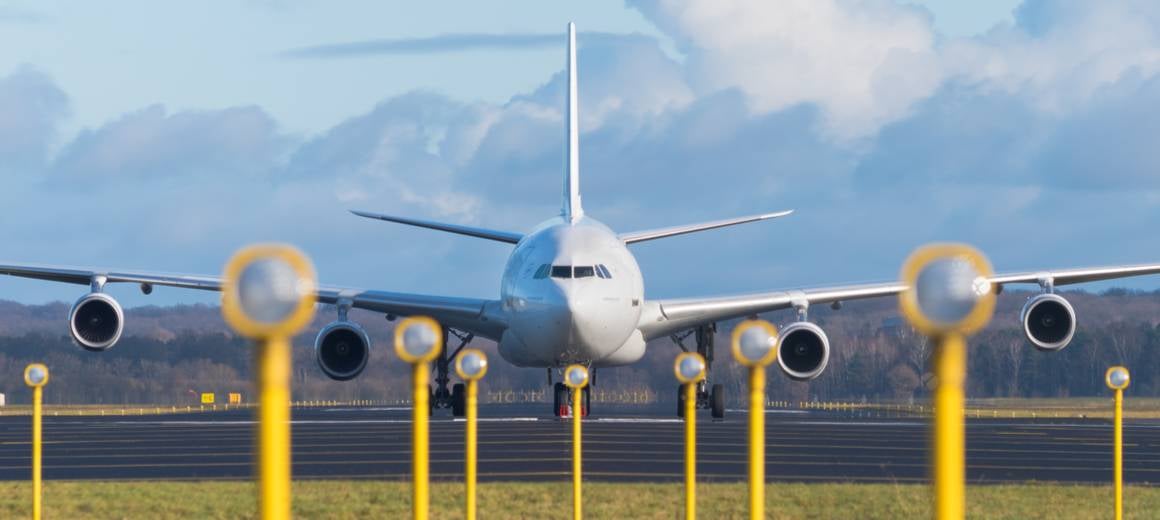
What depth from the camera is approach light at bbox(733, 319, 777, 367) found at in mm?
8766

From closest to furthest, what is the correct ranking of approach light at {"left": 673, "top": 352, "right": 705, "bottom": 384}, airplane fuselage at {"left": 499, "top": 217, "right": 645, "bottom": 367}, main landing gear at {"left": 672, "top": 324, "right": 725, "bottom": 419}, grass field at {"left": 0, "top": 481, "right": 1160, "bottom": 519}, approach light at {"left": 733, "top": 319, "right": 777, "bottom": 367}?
approach light at {"left": 733, "top": 319, "right": 777, "bottom": 367}, approach light at {"left": 673, "top": 352, "right": 705, "bottom": 384}, grass field at {"left": 0, "top": 481, "right": 1160, "bottom": 519}, airplane fuselage at {"left": 499, "top": 217, "right": 645, "bottom": 367}, main landing gear at {"left": 672, "top": 324, "right": 725, "bottom": 419}

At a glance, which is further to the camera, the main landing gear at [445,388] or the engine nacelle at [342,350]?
the main landing gear at [445,388]

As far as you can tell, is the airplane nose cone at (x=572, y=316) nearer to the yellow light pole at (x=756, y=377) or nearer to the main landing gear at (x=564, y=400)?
the main landing gear at (x=564, y=400)

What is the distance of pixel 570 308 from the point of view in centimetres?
3181

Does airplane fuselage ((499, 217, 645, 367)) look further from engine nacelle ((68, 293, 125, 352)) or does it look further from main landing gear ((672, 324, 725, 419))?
engine nacelle ((68, 293, 125, 352))

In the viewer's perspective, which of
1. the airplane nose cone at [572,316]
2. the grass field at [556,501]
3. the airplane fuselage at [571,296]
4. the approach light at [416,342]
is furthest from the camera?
the airplane fuselage at [571,296]

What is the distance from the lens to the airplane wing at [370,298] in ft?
120

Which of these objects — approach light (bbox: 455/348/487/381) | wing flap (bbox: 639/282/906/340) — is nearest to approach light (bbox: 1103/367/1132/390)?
approach light (bbox: 455/348/487/381)

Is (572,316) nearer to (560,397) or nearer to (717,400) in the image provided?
(560,397)

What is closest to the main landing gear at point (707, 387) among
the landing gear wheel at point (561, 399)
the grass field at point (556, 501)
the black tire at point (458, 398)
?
the landing gear wheel at point (561, 399)

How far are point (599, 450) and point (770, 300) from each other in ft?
38.3

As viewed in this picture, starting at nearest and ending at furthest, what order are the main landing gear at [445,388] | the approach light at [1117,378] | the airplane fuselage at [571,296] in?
the approach light at [1117,378], the airplane fuselage at [571,296], the main landing gear at [445,388]

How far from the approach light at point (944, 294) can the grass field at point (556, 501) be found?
12.4 metres

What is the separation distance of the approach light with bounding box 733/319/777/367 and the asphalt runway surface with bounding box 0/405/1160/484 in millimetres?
12851
